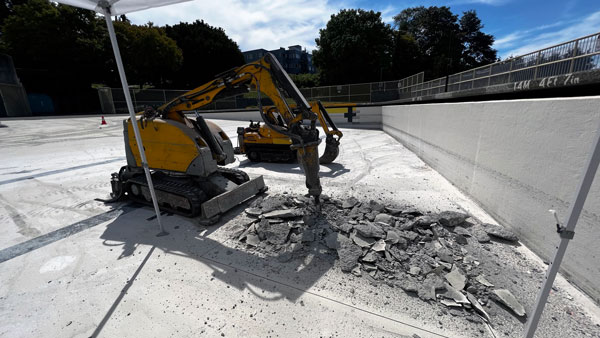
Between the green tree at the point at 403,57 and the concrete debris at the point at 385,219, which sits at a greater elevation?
the green tree at the point at 403,57

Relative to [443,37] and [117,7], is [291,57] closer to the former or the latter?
[443,37]

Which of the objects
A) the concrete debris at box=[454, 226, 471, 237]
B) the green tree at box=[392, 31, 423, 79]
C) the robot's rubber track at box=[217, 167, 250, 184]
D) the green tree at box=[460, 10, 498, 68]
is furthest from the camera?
the green tree at box=[460, 10, 498, 68]

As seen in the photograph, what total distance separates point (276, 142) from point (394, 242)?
18.2 feet

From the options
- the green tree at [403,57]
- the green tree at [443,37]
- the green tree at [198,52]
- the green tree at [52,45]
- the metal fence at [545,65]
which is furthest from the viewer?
the green tree at [443,37]

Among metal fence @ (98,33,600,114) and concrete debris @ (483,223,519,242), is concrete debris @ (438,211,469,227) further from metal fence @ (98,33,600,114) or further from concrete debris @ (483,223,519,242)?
metal fence @ (98,33,600,114)

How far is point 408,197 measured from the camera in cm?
505

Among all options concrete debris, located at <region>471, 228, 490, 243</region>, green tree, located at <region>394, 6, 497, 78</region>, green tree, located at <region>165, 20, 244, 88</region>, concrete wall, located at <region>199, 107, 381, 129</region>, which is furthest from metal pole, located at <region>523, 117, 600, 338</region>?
green tree, located at <region>394, 6, 497, 78</region>

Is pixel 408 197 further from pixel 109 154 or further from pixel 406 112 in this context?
pixel 109 154

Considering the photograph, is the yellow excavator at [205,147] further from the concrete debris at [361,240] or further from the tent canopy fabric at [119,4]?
the tent canopy fabric at [119,4]

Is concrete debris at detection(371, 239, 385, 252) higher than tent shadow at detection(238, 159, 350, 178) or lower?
higher

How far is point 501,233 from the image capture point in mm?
3453

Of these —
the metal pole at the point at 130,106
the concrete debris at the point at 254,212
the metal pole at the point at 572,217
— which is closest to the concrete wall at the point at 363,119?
the concrete debris at the point at 254,212

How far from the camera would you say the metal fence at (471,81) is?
682cm

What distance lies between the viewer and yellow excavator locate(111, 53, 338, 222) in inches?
160
